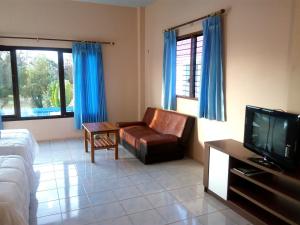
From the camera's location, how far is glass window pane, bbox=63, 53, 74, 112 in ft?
17.3

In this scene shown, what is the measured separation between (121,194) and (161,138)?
1279 millimetres

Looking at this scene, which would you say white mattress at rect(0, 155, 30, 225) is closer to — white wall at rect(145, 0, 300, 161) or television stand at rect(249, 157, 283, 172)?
television stand at rect(249, 157, 283, 172)

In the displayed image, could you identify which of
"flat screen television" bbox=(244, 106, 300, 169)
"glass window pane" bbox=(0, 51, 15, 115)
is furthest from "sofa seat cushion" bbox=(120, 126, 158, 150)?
"glass window pane" bbox=(0, 51, 15, 115)

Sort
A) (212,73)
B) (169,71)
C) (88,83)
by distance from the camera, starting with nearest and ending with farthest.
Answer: (212,73) → (169,71) → (88,83)

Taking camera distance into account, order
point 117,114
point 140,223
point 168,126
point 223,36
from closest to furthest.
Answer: point 140,223 → point 223,36 → point 168,126 → point 117,114

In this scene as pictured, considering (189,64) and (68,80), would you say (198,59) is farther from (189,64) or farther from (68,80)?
(68,80)

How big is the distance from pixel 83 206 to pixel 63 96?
126 inches

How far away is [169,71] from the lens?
4531 millimetres

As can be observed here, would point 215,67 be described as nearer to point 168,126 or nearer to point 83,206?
point 168,126

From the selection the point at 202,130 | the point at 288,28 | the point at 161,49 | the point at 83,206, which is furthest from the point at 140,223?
the point at 161,49

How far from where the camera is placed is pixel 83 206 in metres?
2.67

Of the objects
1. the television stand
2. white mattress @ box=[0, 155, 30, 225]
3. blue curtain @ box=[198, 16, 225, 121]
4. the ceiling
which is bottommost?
white mattress @ box=[0, 155, 30, 225]

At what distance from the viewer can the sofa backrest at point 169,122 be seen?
4.07 meters

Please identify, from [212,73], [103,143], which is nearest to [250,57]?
[212,73]
